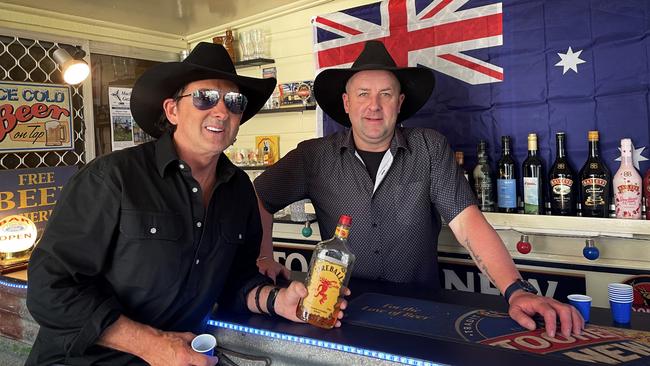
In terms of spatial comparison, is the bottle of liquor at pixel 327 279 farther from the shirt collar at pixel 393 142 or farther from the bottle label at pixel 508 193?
the bottle label at pixel 508 193

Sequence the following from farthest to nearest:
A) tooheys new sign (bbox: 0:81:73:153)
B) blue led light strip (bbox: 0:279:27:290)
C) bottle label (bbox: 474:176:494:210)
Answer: tooheys new sign (bbox: 0:81:73:153), bottle label (bbox: 474:176:494:210), blue led light strip (bbox: 0:279:27:290)

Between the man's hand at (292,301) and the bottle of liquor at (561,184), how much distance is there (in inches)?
54.8

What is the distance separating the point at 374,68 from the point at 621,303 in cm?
120

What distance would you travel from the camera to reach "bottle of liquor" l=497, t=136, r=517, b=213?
2.33 m

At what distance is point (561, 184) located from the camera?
2.20 metres

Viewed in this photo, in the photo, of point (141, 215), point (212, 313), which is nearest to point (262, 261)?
point (212, 313)

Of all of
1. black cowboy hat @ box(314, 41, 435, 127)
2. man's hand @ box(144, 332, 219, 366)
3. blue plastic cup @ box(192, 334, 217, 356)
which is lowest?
man's hand @ box(144, 332, 219, 366)

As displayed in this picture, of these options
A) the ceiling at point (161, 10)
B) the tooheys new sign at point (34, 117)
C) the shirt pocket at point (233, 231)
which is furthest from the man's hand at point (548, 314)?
the tooheys new sign at point (34, 117)

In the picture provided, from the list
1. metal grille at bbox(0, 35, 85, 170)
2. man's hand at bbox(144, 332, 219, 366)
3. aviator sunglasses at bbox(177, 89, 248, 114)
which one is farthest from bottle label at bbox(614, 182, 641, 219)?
metal grille at bbox(0, 35, 85, 170)

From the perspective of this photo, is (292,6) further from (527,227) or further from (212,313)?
(212,313)

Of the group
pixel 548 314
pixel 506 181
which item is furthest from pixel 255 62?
pixel 548 314

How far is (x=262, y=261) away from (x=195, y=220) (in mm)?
538

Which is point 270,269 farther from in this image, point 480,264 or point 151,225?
point 480,264

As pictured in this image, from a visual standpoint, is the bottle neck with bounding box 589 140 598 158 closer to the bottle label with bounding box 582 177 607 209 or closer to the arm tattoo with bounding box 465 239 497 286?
the bottle label with bounding box 582 177 607 209
